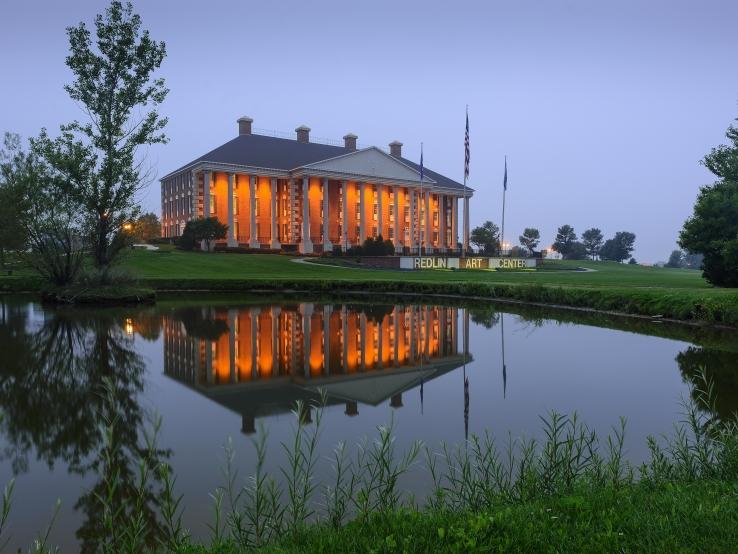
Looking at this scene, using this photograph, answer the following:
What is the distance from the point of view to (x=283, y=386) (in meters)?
10.3

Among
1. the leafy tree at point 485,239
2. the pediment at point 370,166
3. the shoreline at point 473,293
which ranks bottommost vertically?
the shoreline at point 473,293

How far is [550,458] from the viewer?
527 centimetres

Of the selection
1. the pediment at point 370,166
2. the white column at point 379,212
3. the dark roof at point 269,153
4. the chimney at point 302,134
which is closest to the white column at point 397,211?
the white column at point 379,212

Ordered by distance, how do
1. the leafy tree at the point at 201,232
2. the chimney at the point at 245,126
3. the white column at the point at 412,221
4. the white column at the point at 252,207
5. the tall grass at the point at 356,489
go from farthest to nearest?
the white column at the point at 412,221 < the chimney at the point at 245,126 < the white column at the point at 252,207 < the leafy tree at the point at 201,232 < the tall grass at the point at 356,489

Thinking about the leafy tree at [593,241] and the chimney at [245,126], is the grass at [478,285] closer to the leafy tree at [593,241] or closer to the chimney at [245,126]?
the chimney at [245,126]

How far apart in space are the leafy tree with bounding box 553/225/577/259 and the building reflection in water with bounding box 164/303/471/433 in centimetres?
8100

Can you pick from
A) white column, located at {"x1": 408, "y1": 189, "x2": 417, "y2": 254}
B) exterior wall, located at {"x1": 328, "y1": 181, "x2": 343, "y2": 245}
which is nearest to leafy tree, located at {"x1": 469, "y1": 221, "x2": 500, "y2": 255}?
white column, located at {"x1": 408, "y1": 189, "x2": 417, "y2": 254}

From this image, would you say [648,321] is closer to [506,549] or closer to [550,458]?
[550,458]

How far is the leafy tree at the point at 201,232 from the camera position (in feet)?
194

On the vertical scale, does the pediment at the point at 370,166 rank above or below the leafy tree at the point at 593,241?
above

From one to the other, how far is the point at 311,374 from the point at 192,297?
69.8 feet

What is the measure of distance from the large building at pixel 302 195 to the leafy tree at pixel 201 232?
16.3ft

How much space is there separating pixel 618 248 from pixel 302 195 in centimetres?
6583

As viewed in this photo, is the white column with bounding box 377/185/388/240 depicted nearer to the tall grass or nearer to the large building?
the large building
